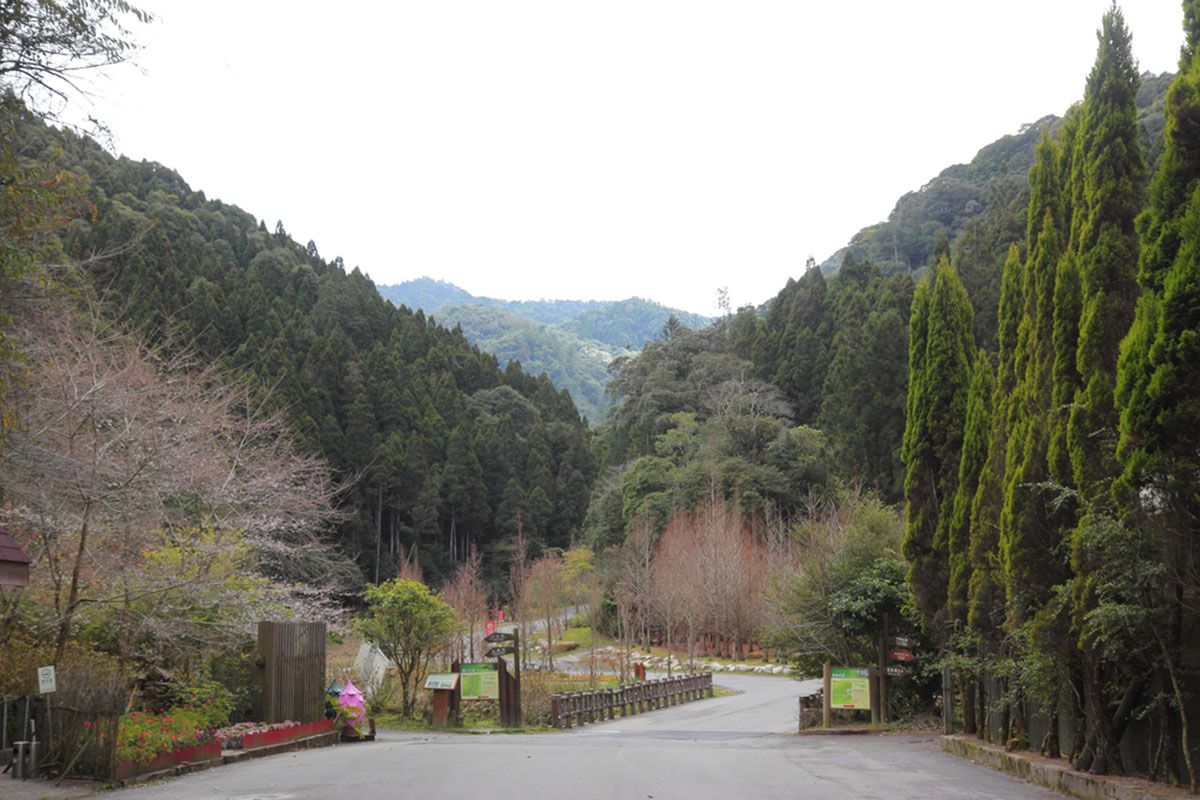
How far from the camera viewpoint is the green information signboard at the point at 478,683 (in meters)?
22.5

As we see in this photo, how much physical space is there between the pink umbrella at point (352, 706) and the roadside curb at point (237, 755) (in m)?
0.47

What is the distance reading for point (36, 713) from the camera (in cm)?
1305

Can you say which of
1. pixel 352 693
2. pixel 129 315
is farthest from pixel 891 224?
pixel 352 693

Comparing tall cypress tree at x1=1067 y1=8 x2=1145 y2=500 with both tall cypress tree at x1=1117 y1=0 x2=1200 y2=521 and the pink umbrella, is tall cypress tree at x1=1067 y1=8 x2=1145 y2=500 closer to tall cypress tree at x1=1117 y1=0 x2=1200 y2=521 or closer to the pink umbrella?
tall cypress tree at x1=1117 y1=0 x2=1200 y2=521

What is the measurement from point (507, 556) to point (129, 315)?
3254 cm

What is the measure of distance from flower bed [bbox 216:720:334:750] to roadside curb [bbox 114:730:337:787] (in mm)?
88

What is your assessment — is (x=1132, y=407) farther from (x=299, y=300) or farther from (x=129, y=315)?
(x=299, y=300)

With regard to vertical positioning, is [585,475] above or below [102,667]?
above

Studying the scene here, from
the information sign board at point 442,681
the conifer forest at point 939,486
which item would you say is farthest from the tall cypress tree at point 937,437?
the information sign board at point 442,681

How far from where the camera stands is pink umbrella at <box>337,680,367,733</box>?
63.9 feet

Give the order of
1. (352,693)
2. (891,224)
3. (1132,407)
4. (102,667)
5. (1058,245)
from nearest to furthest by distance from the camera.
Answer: (1132,407), (1058,245), (102,667), (352,693), (891,224)

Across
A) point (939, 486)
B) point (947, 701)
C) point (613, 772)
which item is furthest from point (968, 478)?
point (613, 772)

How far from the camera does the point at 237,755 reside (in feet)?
49.5

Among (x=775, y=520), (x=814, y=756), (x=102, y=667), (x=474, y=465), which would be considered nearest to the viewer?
(x=102, y=667)
